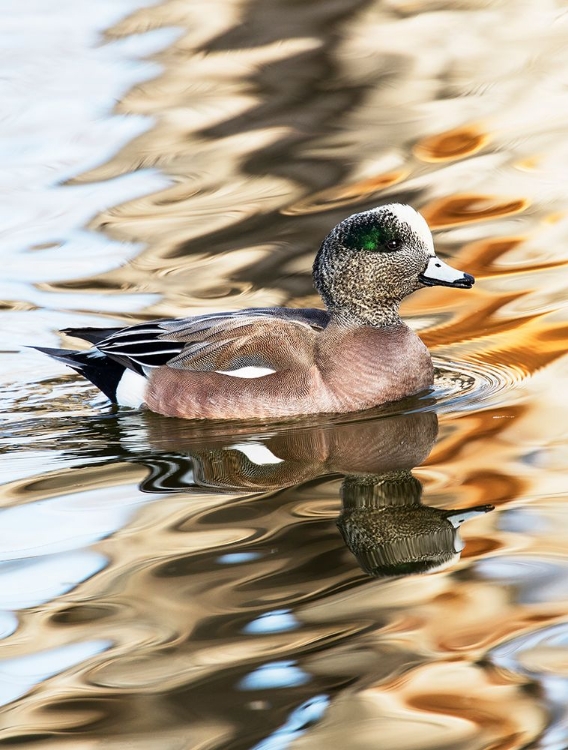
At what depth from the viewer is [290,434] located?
5.77 meters

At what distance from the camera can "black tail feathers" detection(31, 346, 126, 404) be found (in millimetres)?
6457

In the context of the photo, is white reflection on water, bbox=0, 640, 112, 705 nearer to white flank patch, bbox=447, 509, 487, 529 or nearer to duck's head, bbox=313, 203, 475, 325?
white flank patch, bbox=447, 509, 487, 529

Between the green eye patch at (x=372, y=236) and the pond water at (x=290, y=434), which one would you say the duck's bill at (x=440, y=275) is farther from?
the pond water at (x=290, y=434)

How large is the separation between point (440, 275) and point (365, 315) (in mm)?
416

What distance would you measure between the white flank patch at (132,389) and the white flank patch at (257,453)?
83cm

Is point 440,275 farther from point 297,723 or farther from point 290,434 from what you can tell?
point 297,723

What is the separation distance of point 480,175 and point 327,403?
4251 mm

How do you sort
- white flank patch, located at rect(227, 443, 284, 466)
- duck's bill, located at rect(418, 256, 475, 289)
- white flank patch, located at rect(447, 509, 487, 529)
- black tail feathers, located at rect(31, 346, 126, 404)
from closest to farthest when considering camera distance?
white flank patch, located at rect(447, 509, 487, 529), white flank patch, located at rect(227, 443, 284, 466), duck's bill, located at rect(418, 256, 475, 289), black tail feathers, located at rect(31, 346, 126, 404)

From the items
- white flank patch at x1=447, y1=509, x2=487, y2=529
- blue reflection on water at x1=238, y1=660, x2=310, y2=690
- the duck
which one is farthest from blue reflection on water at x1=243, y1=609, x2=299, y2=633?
the duck

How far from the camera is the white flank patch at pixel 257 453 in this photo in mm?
5430

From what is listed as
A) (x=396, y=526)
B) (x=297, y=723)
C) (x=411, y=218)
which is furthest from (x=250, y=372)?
(x=297, y=723)

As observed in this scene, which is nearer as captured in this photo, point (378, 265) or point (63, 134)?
point (378, 265)

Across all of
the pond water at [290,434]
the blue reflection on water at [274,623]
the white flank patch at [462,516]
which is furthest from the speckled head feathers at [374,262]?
the blue reflection on water at [274,623]

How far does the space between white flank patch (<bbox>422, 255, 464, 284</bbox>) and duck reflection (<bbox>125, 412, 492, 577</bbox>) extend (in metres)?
0.65
